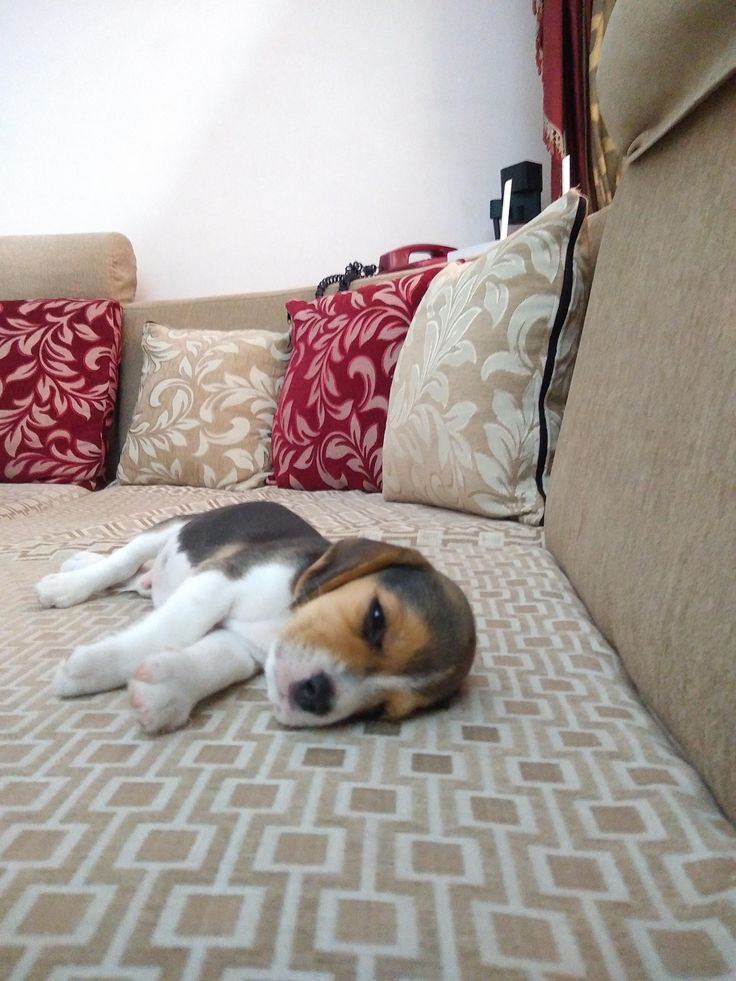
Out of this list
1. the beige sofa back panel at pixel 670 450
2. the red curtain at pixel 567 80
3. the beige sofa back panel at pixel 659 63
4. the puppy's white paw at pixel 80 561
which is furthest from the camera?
the red curtain at pixel 567 80

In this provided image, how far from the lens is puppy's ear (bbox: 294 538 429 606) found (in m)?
0.93

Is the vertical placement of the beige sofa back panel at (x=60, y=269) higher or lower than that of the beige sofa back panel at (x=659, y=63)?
lower

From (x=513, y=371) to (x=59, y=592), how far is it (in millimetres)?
1095

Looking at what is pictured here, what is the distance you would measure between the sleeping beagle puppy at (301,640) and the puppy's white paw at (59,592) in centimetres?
28

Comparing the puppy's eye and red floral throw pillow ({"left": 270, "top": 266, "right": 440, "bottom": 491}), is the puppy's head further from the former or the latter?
red floral throw pillow ({"left": 270, "top": 266, "right": 440, "bottom": 491})

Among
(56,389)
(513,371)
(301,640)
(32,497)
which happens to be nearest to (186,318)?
(56,389)

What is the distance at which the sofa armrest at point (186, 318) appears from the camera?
2.85 meters

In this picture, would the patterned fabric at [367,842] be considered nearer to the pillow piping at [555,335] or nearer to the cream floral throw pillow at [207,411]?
the pillow piping at [555,335]

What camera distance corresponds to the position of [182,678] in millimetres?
812

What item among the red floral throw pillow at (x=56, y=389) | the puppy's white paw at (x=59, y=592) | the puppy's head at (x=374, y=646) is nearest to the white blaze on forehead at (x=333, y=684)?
the puppy's head at (x=374, y=646)

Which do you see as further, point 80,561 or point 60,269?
point 60,269

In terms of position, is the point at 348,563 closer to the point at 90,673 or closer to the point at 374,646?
the point at 374,646

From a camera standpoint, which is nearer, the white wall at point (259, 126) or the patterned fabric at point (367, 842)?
the patterned fabric at point (367, 842)

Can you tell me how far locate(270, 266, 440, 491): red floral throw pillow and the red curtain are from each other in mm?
904
